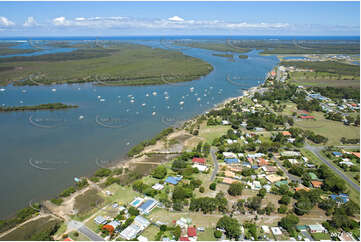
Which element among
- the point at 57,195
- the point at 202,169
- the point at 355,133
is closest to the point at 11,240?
the point at 57,195

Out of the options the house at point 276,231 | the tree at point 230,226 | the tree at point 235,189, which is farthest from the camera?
the tree at point 235,189

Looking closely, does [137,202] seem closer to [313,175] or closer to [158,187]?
[158,187]

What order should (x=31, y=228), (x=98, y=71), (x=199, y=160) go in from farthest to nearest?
1. (x=98, y=71)
2. (x=199, y=160)
3. (x=31, y=228)

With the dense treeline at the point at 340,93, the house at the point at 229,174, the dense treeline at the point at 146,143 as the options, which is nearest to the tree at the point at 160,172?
the dense treeline at the point at 146,143

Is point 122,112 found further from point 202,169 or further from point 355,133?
point 355,133

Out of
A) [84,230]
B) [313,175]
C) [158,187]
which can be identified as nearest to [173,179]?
[158,187]

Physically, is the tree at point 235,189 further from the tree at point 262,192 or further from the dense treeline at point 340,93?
the dense treeline at point 340,93

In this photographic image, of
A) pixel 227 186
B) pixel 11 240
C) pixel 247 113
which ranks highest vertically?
pixel 247 113
